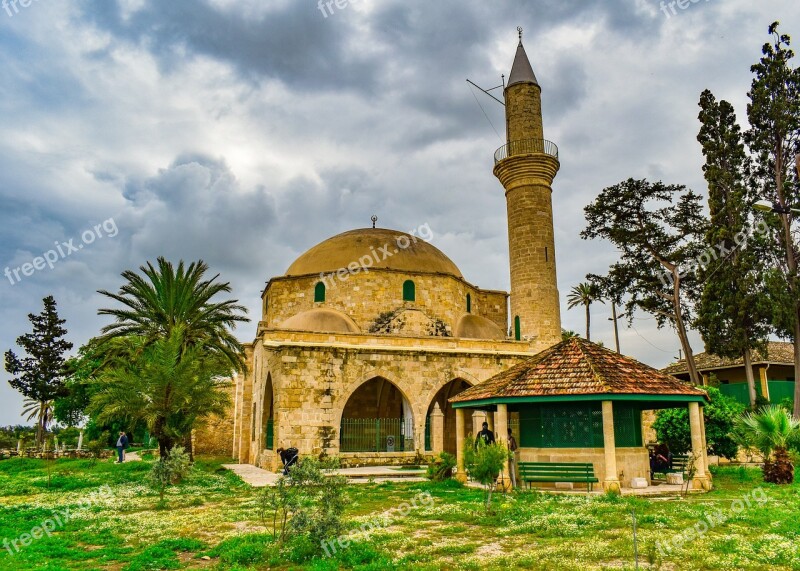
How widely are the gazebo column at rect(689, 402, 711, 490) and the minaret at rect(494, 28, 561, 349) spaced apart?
10.0 meters

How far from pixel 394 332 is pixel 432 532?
15.0 meters

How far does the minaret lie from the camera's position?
23.8m

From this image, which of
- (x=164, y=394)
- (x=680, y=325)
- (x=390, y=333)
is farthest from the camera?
(x=680, y=325)

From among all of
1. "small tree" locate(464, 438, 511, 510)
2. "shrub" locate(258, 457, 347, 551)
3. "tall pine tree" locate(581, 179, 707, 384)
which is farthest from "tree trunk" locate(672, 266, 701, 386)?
"shrub" locate(258, 457, 347, 551)

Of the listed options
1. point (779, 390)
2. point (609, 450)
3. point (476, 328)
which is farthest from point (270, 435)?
point (779, 390)

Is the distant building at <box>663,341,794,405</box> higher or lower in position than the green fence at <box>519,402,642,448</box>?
higher

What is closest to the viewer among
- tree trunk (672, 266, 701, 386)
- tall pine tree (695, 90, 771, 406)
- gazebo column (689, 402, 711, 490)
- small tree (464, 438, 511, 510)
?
small tree (464, 438, 511, 510)

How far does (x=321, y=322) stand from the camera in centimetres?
2255

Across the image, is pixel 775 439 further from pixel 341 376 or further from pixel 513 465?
pixel 341 376

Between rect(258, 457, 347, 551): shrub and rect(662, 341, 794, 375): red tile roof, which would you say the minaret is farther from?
rect(258, 457, 347, 551): shrub

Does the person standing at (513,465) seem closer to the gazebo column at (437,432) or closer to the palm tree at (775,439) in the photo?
the palm tree at (775,439)

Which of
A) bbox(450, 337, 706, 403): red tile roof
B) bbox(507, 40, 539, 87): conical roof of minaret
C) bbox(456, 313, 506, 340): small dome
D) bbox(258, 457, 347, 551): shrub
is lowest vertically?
bbox(258, 457, 347, 551): shrub

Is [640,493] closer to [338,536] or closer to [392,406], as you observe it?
[338,536]

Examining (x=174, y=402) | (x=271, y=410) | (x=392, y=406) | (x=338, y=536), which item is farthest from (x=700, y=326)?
(x=338, y=536)
